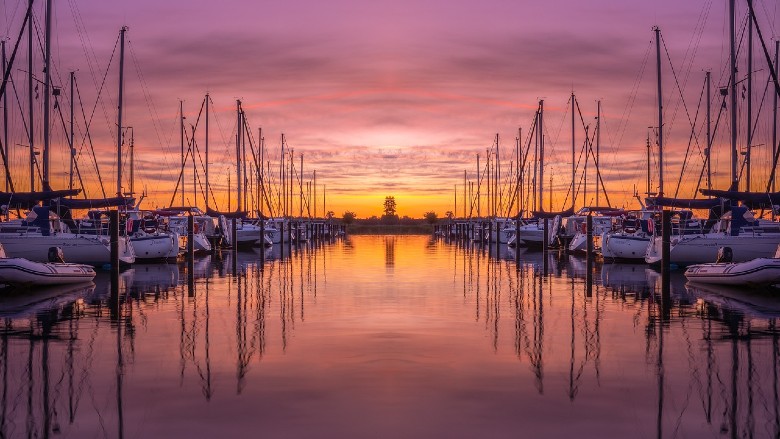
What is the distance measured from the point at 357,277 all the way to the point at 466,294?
300 inches

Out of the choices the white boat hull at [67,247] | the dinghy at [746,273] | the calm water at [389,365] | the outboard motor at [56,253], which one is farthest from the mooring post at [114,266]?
the dinghy at [746,273]

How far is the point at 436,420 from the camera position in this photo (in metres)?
9.09

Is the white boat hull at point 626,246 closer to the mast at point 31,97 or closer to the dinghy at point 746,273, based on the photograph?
the dinghy at point 746,273

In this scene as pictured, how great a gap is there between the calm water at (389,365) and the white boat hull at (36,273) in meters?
1.89

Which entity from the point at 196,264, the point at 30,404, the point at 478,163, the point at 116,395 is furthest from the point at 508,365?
the point at 478,163

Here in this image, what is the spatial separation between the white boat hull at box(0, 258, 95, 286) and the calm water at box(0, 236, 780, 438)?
6.19ft

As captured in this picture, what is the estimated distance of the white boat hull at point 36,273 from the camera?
24.0 m

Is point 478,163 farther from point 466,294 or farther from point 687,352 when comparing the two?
point 687,352

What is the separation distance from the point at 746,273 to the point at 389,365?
629 inches

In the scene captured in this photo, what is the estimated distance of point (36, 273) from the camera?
80.9 feet

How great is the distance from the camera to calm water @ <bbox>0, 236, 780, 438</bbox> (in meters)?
9.02

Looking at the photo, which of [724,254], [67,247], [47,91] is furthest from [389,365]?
[47,91]

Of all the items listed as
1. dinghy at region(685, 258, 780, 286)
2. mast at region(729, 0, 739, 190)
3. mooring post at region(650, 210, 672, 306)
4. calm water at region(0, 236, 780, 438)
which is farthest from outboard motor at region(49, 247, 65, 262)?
mast at region(729, 0, 739, 190)

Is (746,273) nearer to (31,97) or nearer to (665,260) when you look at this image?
(665,260)
